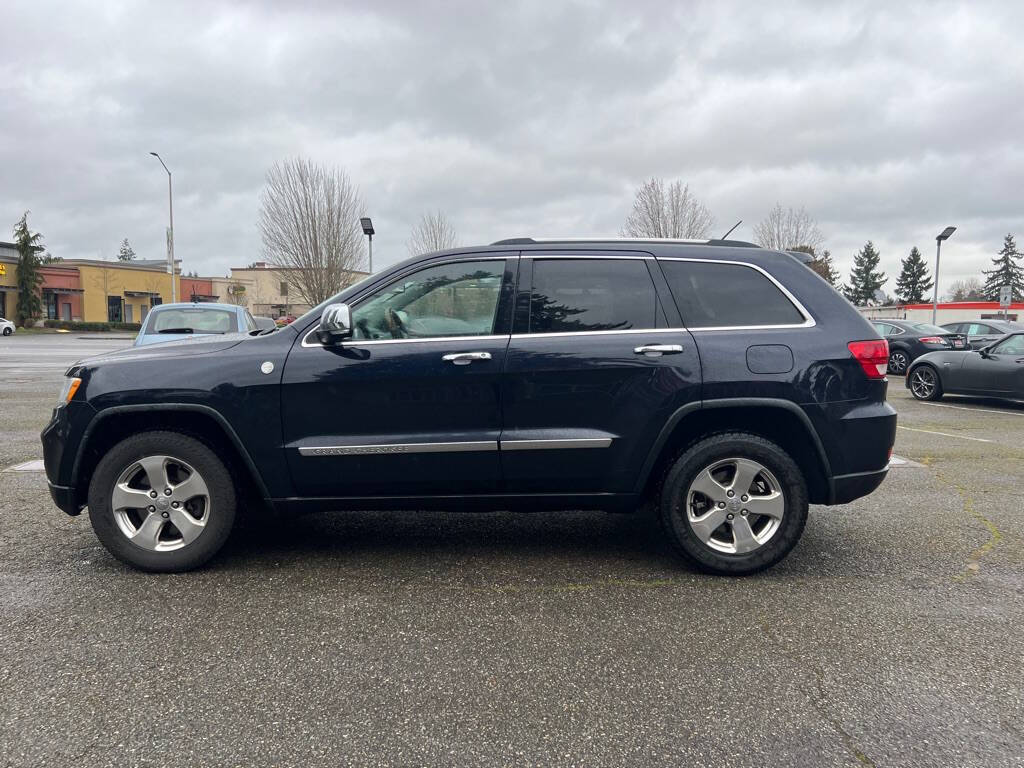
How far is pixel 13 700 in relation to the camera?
97.8 inches

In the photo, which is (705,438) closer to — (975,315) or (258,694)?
(258,694)

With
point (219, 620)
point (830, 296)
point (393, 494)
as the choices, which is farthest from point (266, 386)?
point (830, 296)

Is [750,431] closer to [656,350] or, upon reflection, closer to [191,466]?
[656,350]

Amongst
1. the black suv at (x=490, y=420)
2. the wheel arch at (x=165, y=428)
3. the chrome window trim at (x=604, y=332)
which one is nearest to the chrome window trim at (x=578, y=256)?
the black suv at (x=490, y=420)

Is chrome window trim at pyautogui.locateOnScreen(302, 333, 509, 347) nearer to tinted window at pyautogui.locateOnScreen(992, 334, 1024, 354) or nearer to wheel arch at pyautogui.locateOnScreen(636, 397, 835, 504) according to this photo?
wheel arch at pyautogui.locateOnScreen(636, 397, 835, 504)

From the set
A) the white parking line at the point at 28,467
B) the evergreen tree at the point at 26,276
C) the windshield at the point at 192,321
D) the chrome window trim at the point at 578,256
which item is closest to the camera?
the chrome window trim at the point at 578,256

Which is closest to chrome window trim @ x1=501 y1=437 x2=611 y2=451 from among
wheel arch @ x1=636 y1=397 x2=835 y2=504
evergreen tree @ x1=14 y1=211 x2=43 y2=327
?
wheel arch @ x1=636 y1=397 x2=835 y2=504

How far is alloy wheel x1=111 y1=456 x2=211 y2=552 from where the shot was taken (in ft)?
11.9

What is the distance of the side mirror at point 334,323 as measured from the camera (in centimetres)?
351

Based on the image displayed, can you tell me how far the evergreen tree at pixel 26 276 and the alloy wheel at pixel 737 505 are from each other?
6217 centimetres

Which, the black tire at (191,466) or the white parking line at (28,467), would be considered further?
the white parking line at (28,467)

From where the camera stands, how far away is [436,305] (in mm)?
3768

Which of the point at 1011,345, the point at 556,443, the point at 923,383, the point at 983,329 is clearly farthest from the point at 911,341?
the point at 556,443

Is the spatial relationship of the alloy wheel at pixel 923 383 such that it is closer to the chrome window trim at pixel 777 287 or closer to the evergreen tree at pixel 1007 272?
the chrome window trim at pixel 777 287
